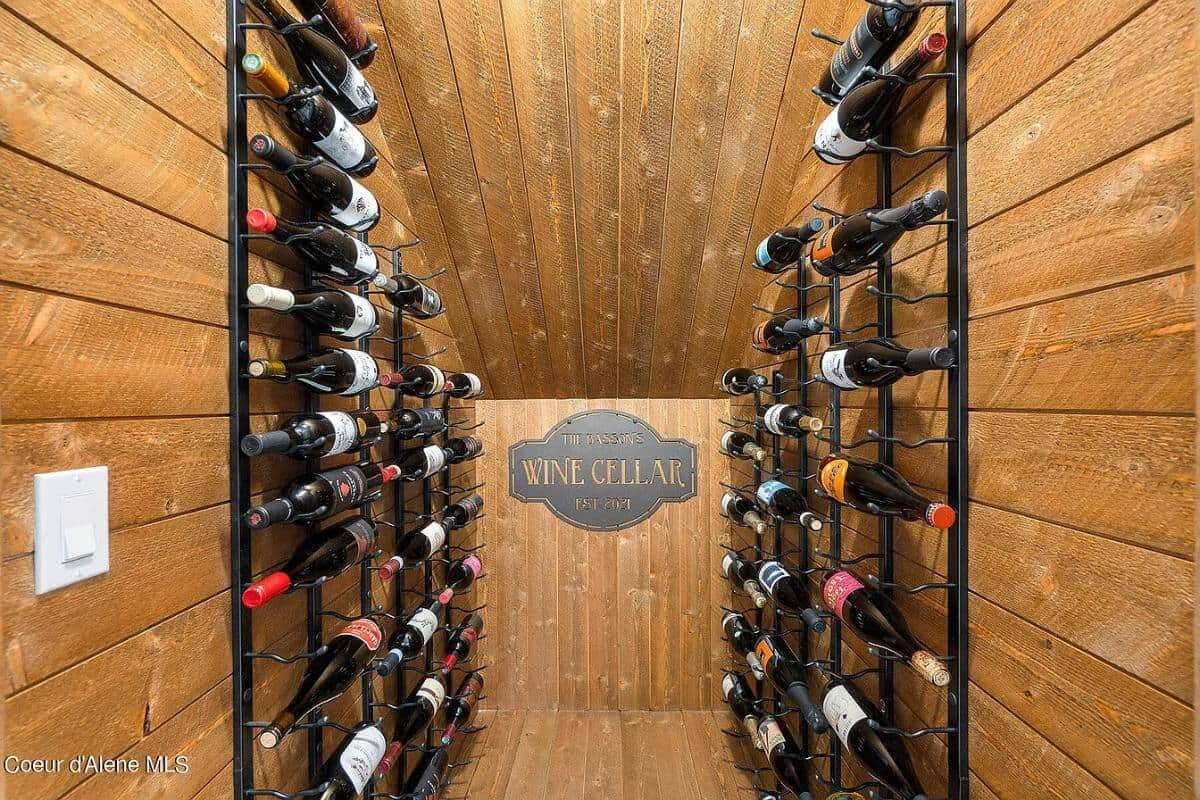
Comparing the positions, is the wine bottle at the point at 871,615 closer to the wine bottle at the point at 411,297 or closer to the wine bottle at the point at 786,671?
the wine bottle at the point at 786,671

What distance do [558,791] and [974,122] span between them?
220cm

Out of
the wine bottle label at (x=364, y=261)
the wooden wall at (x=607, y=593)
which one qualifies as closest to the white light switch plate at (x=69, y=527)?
the wine bottle label at (x=364, y=261)

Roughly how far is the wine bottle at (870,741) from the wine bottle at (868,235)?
3.01 ft

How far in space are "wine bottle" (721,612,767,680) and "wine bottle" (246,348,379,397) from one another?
1.43 meters

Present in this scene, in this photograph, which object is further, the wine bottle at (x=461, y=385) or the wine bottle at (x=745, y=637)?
the wine bottle at (x=461, y=385)

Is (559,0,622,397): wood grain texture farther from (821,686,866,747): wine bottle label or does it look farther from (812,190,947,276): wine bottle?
(821,686,866,747): wine bottle label

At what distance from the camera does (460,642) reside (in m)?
1.82

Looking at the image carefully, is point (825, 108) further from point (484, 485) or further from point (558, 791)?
point (558, 791)

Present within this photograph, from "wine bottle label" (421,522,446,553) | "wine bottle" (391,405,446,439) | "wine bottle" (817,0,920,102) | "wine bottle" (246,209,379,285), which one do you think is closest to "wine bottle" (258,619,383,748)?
"wine bottle label" (421,522,446,553)

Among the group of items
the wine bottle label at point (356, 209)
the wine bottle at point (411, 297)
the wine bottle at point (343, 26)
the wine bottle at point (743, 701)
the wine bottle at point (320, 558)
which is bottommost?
the wine bottle at point (743, 701)

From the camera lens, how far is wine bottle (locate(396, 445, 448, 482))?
4.73 feet

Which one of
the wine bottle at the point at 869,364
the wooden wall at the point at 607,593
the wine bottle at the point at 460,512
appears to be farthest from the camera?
the wooden wall at the point at 607,593

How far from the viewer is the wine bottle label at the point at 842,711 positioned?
1011mm

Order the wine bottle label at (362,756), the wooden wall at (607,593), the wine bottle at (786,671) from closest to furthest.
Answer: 1. the wine bottle label at (362,756)
2. the wine bottle at (786,671)
3. the wooden wall at (607,593)
